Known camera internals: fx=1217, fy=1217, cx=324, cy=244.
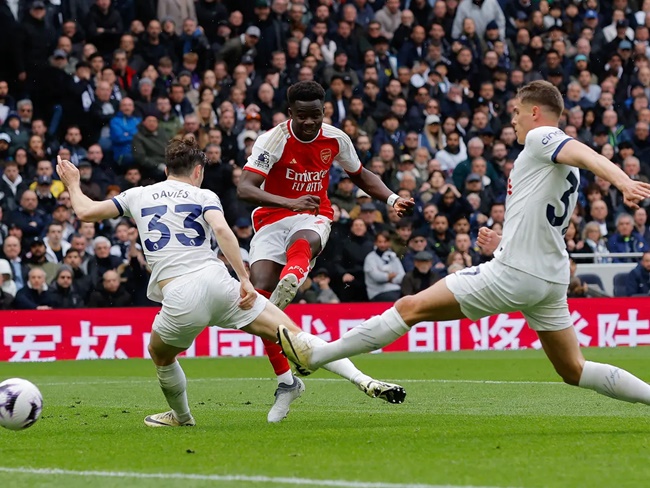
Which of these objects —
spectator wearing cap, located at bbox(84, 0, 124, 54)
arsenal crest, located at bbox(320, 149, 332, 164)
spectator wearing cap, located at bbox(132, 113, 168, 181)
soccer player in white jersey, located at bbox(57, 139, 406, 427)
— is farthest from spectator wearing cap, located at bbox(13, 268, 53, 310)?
soccer player in white jersey, located at bbox(57, 139, 406, 427)

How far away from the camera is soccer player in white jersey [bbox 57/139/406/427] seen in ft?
29.1

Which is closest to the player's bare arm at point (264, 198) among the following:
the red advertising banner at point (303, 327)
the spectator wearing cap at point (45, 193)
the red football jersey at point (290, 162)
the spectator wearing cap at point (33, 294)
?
the red football jersey at point (290, 162)

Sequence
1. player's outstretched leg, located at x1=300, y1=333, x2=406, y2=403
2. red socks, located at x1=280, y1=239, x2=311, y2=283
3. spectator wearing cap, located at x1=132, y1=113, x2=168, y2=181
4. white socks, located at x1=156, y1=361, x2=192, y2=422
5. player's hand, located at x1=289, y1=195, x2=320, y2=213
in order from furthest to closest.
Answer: spectator wearing cap, located at x1=132, y1=113, x2=168, y2=181, red socks, located at x1=280, y1=239, x2=311, y2=283, player's hand, located at x1=289, y1=195, x2=320, y2=213, white socks, located at x1=156, y1=361, x2=192, y2=422, player's outstretched leg, located at x1=300, y1=333, x2=406, y2=403

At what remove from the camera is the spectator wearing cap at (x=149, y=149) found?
20688 millimetres

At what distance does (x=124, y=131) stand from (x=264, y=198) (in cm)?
1125

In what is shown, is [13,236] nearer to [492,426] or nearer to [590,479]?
[492,426]

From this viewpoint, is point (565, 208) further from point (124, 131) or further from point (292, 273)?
point (124, 131)

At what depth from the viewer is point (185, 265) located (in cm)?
902

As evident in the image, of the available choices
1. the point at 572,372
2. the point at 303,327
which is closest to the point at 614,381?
A: the point at 572,372

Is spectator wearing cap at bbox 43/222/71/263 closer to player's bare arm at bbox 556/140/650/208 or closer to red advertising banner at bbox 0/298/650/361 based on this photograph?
red advertising banner at bbox 0/298/650/361

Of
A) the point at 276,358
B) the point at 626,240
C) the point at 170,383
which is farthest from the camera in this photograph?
the point at 626,240

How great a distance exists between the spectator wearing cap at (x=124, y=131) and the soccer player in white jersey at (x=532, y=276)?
13083 millimetres

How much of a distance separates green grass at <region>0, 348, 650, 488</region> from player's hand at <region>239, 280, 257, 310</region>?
94cm

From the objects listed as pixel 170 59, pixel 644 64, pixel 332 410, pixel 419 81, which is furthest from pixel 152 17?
pixel 332 410
